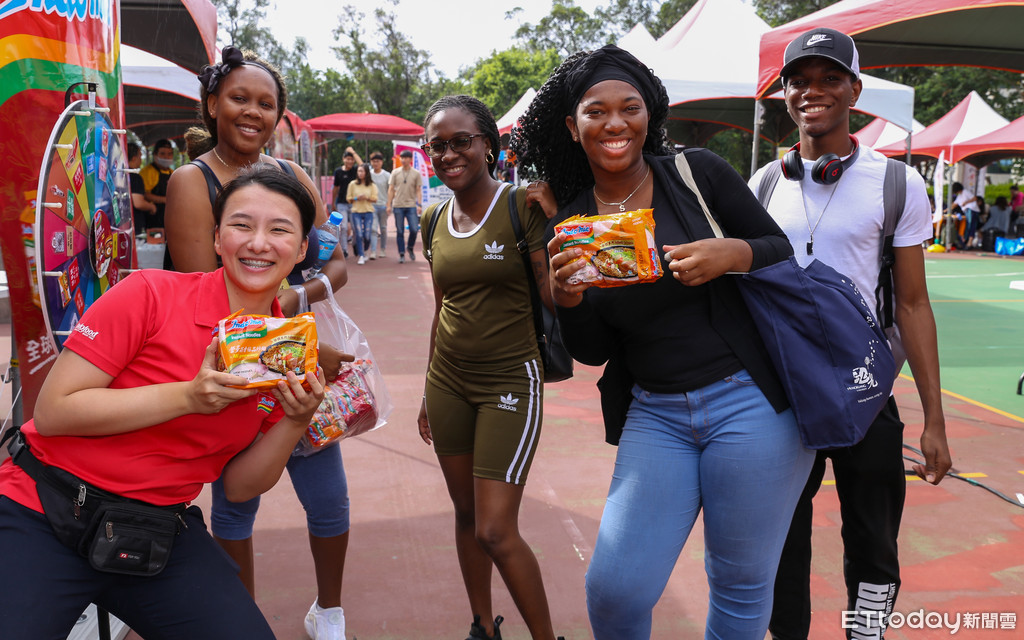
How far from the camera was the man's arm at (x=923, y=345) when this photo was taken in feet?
8.38

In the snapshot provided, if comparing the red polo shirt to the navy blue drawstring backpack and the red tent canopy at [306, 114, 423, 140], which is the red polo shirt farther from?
the red tent canopy at [306, 114, 423, 140]

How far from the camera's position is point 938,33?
761cm

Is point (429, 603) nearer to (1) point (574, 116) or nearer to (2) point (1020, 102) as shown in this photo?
(1) point (574, 116)

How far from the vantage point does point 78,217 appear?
7.80 ft

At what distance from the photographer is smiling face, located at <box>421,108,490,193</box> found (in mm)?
2846

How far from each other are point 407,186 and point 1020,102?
3080 centimetres

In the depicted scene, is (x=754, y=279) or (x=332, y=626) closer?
(x=754, y=279)

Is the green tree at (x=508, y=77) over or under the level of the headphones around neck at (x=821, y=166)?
over

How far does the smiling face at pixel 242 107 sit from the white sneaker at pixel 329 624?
1.74 meters

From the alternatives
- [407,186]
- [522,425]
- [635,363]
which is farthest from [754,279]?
[407,186]

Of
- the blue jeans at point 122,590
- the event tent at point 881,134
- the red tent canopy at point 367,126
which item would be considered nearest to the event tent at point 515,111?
the red tent canopy at point 367,126

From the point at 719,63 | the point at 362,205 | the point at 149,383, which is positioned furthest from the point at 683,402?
the point at 362,205

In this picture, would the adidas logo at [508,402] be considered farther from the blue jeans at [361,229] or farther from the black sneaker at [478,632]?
the blue jeans at [361,229]

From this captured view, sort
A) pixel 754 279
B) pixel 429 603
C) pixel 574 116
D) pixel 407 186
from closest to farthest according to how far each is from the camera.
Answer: pixel 754 279
pixel 574 116
pixel 429 603
pixel 407 186
